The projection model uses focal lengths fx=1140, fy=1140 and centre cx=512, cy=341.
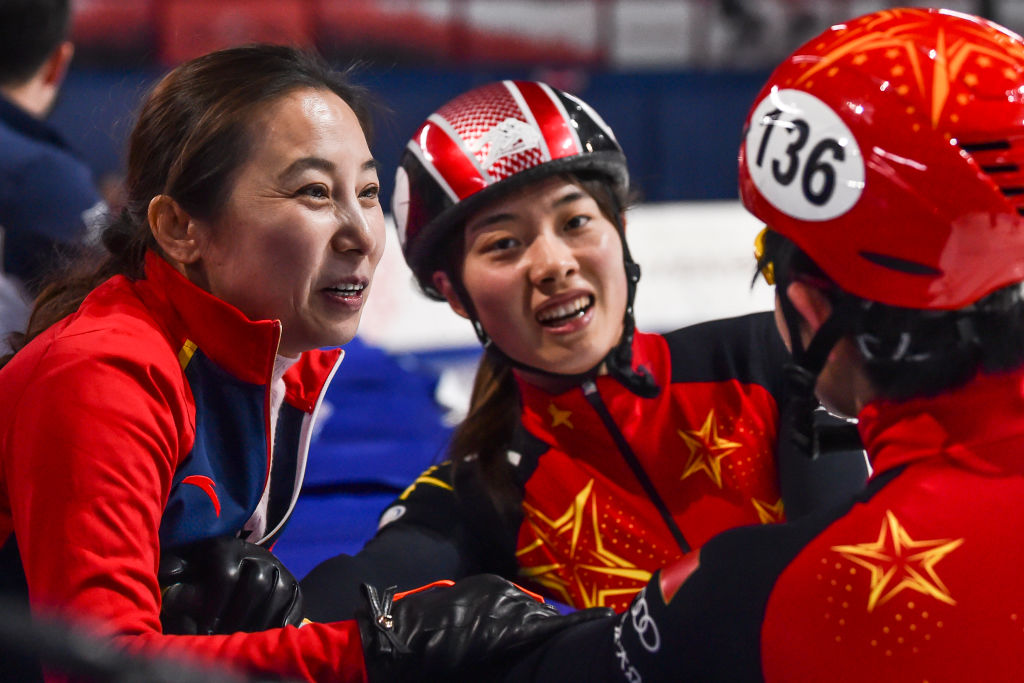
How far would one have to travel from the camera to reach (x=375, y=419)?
4234 millimetres

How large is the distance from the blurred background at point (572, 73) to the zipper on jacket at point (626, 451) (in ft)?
11.1

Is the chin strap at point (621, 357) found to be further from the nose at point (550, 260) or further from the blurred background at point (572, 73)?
the blurred background at point (572, 73)

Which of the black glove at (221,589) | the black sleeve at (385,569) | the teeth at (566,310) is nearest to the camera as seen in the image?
the black glove at (221,589)

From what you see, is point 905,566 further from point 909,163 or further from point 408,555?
point 408,555

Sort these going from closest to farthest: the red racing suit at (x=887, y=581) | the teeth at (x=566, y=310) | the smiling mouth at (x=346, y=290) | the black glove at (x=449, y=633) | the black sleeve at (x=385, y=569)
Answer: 1. the red racing suit at (x=887, y=581)
2. the black glove at (x=449, y=633)
3. the smiling mouth at (x=346, y=290)
4. the black sleeve at (x=385, y=569)
5. the teeth at (x=566, y=310)

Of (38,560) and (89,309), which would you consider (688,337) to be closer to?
(89,309)

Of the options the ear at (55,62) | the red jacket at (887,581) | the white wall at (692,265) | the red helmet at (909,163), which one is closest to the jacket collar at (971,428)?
the red jacket at (887,581)

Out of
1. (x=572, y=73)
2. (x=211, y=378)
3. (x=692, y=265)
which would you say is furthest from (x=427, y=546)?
(x=572, y=73)

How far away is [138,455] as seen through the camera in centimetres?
163

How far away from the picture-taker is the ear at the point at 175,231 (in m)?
1.94

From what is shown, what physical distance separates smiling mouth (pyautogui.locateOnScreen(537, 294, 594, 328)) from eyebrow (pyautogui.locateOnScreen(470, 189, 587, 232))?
0.20 metres

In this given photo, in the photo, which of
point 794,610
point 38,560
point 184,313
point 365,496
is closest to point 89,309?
point 184,313

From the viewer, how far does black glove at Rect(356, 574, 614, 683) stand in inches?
65.5

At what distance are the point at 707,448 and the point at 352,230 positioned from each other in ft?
2.87
